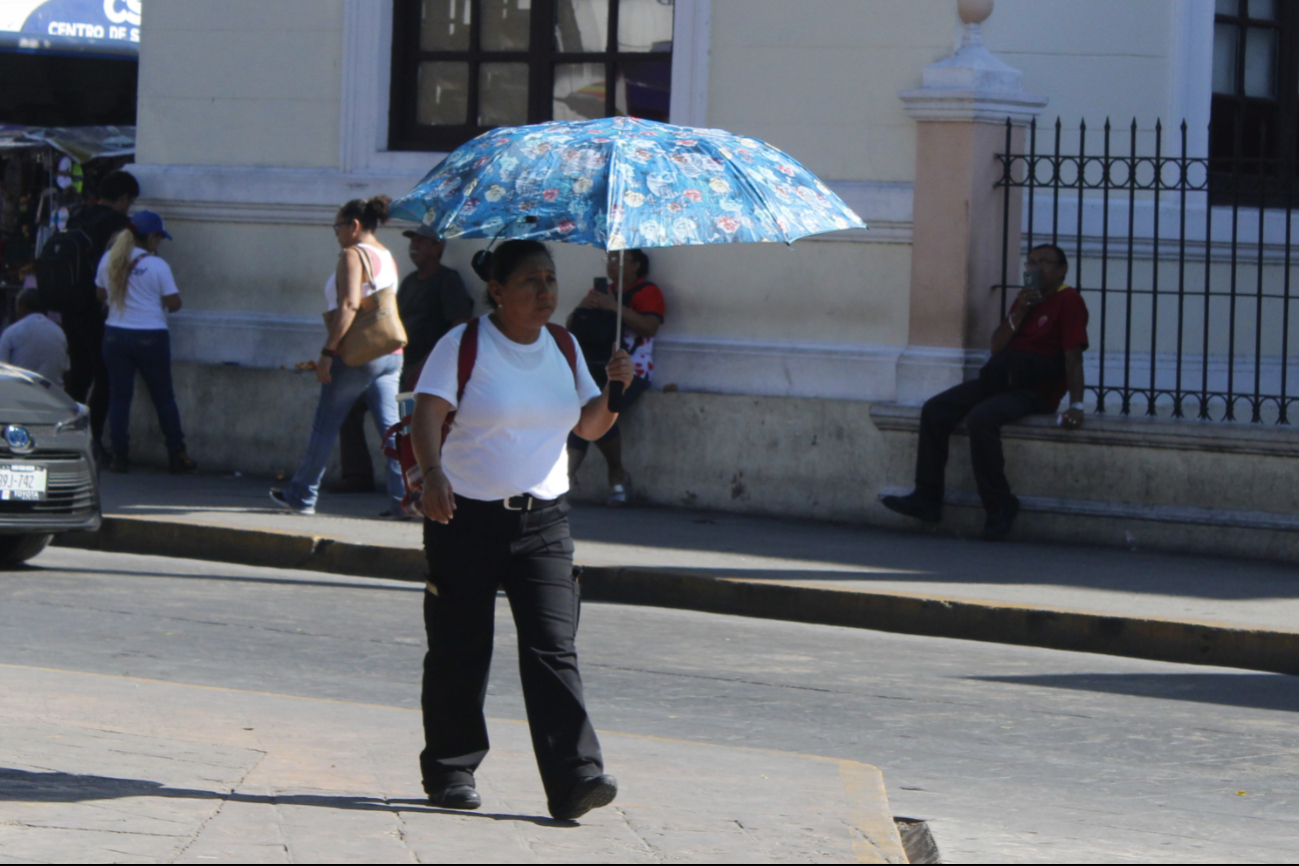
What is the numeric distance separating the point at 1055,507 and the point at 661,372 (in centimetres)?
281

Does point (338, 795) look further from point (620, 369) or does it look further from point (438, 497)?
point (620, 369)

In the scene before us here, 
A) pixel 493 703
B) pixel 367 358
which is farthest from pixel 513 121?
pixel 493 703

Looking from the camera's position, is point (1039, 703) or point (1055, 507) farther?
point (1055, 507)

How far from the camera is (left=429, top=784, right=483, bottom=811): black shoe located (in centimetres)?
509

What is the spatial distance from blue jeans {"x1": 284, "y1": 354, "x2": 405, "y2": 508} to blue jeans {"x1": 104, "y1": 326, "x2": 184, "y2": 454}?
2129 mm

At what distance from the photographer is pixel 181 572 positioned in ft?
33.8

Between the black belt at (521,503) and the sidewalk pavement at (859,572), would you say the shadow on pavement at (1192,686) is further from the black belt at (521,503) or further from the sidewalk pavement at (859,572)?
the black belt at (521,503)

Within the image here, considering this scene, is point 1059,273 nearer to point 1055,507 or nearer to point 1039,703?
point 1055,507

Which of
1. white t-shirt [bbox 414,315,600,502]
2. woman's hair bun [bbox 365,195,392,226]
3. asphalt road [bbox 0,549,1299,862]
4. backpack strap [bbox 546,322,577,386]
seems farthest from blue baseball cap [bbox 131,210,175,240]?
white t-shirt [bbox 414,315,600,502]

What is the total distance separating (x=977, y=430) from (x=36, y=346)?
261 inches

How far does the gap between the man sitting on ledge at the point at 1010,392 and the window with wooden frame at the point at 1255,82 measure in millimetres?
2935

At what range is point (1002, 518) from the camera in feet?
36.8

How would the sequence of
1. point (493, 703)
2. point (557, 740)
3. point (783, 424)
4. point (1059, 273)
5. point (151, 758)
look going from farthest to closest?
point (783, 424) → point (1059, 273) → point (493, 703) → point (151, 758) → point (557, 740)

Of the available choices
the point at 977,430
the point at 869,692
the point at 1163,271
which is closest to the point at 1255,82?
the point at 1163,271
